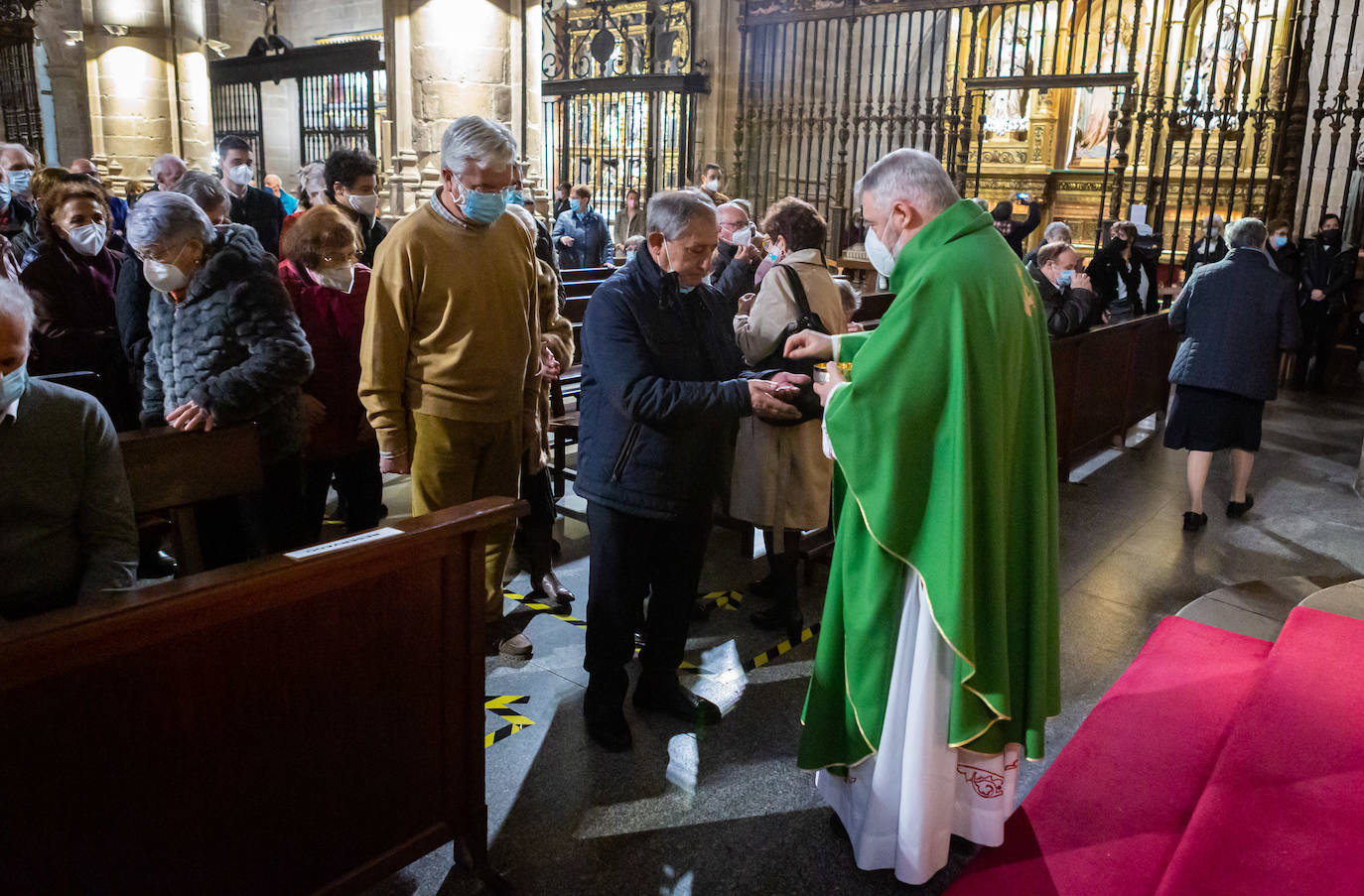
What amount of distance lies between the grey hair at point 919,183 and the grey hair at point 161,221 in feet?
6.83

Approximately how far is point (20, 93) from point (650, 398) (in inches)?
608

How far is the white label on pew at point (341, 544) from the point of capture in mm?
1936

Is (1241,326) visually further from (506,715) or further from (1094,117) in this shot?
(1094,117)

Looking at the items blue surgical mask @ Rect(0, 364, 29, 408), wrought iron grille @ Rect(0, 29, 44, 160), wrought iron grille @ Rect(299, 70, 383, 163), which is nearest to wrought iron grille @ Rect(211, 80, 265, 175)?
wrought iron grille @ Rect(299, 70, 383, 163)

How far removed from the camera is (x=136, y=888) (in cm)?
178

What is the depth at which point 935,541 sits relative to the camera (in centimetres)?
228

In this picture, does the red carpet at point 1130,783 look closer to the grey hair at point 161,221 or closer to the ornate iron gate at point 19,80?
the grey hair at point 161,221

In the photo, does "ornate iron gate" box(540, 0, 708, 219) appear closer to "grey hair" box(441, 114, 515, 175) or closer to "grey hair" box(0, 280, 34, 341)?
"grey hair" box(441, 114, 515, 175)

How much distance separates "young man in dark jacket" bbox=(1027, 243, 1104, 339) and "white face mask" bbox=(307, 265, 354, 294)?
3.87 metres

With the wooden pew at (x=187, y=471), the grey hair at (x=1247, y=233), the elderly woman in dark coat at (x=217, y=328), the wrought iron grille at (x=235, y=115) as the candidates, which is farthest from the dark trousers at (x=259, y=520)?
the wrought iron grille at (x=235, y=115)

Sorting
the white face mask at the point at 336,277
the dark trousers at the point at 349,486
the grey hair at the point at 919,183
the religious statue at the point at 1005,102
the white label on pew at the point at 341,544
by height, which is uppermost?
the religious statue at the point at 1005,102

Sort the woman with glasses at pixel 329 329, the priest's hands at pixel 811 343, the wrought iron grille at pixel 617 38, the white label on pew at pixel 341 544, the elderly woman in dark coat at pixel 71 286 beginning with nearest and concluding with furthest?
the white label on pew at pixel 341 544
the priest's hands at pixel 811 343
the woman with glasses at pixel 329 329
the elderly woman in dark coat at pixel 71 286
the wrought iron grille at pixel 617 38

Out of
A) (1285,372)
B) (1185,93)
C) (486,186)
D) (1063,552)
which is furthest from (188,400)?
(1185,93)

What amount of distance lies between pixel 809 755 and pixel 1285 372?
31.1 feet
